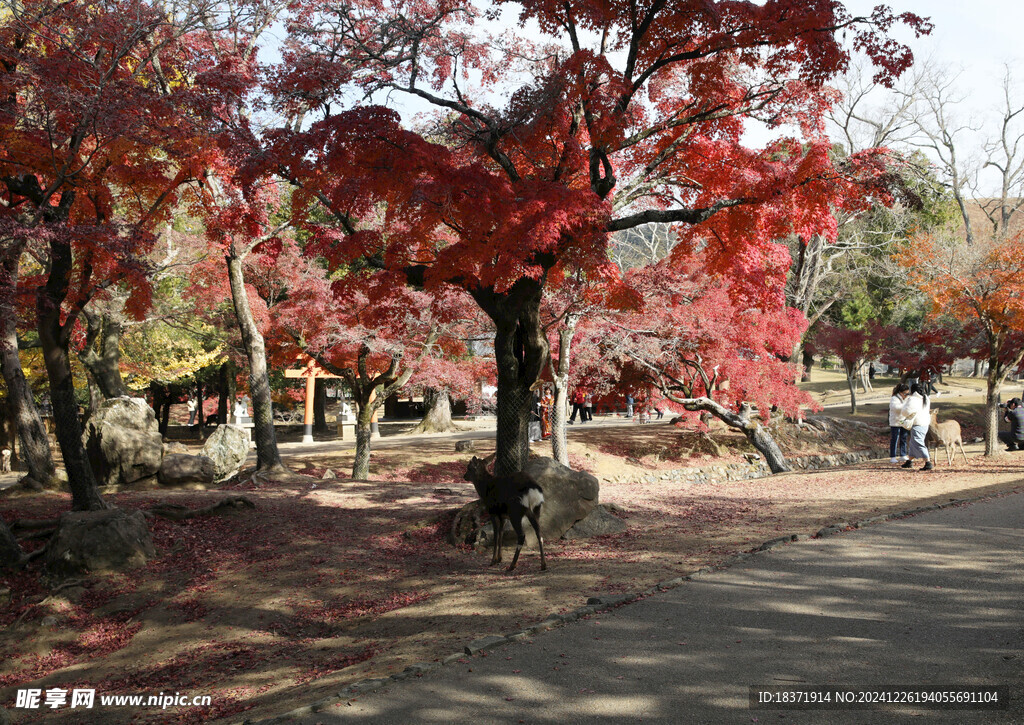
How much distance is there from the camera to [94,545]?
7.94m

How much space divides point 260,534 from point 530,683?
6.32 metres

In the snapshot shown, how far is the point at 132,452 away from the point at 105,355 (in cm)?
→ 521

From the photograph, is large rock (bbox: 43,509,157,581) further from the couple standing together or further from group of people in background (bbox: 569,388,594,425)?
group of people in background (bbox: 569,388,594,425)

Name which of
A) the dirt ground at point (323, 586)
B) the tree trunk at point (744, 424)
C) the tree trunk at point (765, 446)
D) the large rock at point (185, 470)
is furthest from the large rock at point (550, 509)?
the tree trunk at point (765, 446)

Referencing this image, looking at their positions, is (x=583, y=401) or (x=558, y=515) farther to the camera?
(x=583, y=401)

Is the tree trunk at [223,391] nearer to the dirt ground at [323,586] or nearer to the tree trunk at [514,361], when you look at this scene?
the dirt ground at [323,586]

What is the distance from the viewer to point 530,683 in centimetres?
394

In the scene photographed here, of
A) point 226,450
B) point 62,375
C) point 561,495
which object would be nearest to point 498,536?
point 561,495

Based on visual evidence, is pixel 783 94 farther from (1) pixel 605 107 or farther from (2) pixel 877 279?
(2) pixel 877 279

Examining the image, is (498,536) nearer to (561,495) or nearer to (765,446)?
(561,495)

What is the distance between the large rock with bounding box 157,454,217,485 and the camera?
1288cm

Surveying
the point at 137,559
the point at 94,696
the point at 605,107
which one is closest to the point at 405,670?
the point at 94,696


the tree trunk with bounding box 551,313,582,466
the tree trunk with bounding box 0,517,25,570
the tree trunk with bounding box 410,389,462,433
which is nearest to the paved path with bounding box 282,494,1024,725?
the tree trunk with bounding box 0,517,25,570
